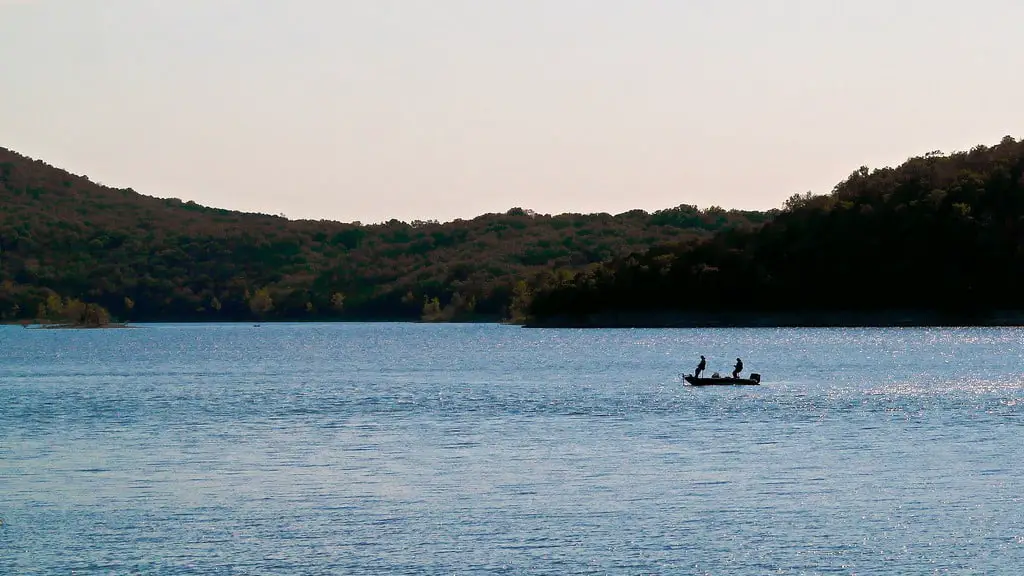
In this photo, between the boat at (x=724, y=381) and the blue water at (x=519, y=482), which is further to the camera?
the boat at (x=724, y=381)

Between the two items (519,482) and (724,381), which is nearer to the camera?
(519,482)

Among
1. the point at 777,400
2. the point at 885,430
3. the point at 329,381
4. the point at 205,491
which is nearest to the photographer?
the point at 205,491

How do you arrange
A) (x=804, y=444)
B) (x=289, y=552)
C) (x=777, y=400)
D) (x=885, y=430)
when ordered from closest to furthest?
(x=289, y=552) → (x=804, y=444) → (x=885, y=430) → (x=777, y=400)

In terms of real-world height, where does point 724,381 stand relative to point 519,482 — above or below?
above

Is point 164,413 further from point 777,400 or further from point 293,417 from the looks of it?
point 777,400

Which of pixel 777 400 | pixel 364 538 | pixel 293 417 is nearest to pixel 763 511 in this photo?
pixel 364 538

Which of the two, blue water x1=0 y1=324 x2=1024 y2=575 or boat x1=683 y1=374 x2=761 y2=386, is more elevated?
boat x1=683 y1=374 x2=761 y2=386

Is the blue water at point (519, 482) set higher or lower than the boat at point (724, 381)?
lower

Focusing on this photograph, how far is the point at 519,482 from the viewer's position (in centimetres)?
5634

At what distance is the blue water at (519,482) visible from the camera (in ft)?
139

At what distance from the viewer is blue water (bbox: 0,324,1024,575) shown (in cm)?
4231

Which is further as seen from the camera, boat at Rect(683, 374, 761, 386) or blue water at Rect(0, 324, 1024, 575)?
boat at Rect(683, 374, 761, 386)

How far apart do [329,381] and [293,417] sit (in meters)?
45.0

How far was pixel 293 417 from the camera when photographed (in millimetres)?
89875
